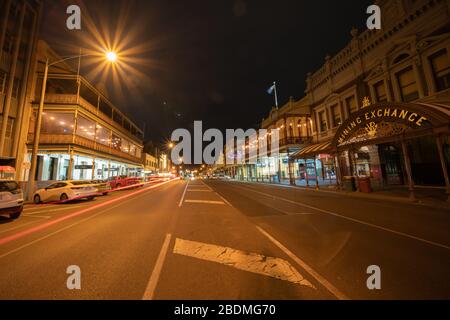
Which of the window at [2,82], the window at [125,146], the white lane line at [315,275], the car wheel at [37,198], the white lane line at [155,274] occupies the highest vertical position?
the window at [2,82]

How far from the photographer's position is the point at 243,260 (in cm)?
403

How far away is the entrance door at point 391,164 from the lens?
18.0 m

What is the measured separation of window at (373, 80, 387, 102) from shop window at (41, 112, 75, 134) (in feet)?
107

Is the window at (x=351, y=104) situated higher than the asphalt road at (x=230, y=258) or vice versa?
the window at (x=351, y=104)

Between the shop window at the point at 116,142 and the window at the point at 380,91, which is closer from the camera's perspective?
the window at the point at 380,91

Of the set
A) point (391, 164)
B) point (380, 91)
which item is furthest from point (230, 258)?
point (380, 91)

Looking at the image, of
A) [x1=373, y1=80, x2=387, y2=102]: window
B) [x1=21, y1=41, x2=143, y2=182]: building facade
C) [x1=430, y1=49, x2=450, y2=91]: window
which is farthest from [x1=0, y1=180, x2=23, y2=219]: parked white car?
[x1=373, y1=80, x2=387, y2=102]: window

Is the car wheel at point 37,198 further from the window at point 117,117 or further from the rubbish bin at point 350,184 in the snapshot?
the window at point 117,117

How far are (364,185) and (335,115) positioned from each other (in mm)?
12095

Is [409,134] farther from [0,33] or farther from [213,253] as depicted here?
[0,33]

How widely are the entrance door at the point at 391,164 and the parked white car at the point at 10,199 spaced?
87.5 ft

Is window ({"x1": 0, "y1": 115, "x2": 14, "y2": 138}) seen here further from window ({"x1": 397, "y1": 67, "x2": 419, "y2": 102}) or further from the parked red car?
window ({"x1": 397, "y1": 67, "x2": 419, "y2": 102})

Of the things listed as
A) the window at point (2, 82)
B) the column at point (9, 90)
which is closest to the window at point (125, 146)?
the column at point (9, 90)

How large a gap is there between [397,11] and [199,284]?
25.5 metres
